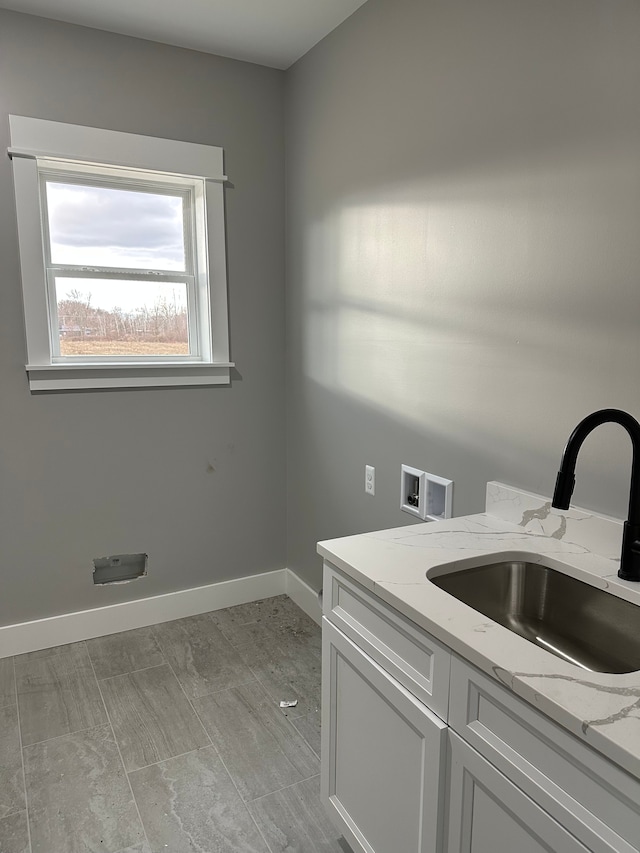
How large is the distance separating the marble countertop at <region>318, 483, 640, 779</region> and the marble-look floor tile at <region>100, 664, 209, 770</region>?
3.69 ft

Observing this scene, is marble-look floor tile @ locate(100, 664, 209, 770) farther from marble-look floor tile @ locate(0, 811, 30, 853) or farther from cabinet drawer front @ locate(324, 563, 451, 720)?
cabinet drawer front @ locate(324, 563, 451, 720)

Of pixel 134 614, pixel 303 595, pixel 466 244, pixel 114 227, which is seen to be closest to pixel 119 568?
pixel 134 614

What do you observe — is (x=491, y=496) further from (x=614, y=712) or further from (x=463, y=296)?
(x=614, y=712)

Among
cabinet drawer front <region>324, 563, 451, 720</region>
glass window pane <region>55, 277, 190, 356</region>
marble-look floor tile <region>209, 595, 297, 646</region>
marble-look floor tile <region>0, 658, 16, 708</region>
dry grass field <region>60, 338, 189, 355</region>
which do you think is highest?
glass window pane <region>55, 277, 190, 356</region>

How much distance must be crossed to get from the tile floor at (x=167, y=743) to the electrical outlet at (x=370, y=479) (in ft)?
2.73

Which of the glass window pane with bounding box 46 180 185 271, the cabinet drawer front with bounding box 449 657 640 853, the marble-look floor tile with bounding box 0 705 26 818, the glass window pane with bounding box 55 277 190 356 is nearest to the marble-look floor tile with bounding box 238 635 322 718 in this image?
the marble-look floor tile with bounding box 0 705 26 818

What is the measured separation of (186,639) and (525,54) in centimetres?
269

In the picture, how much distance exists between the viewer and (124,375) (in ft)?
9.17

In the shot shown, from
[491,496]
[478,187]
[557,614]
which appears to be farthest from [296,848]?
[478,187]

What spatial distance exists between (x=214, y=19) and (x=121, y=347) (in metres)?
1.47

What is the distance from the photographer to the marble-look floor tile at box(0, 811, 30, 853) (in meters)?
1.70

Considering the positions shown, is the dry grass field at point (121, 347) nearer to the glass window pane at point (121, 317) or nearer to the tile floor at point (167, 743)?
the glass window pane at point (121, 317)

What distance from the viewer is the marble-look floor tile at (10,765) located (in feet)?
6.13

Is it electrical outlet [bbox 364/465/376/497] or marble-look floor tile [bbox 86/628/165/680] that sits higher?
electrical outlet [bbox 364/465/376/497]
